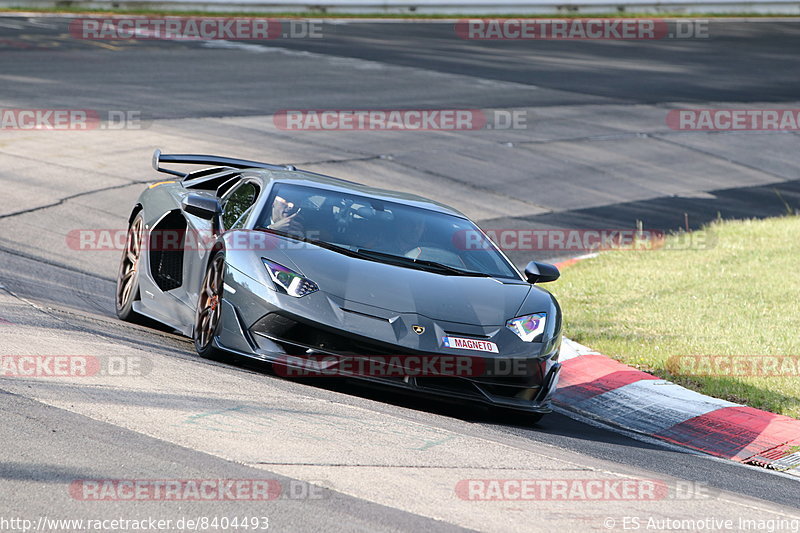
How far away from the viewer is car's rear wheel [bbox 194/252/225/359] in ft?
22.7

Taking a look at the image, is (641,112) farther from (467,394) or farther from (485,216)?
(467,394)

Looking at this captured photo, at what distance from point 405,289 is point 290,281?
67 centimetres

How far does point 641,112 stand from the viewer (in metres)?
23.2

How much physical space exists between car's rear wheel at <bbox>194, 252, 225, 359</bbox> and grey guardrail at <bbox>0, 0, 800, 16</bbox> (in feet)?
85.1

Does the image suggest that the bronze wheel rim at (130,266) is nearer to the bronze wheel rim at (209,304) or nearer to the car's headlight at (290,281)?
the bronze wheel rim at (209,304)

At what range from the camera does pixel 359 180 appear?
15.4 m

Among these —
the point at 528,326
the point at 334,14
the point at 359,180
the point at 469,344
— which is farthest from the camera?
the point at 334,14

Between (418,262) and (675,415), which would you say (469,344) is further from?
(675,415)

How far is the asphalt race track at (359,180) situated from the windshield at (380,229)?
2.99 ft

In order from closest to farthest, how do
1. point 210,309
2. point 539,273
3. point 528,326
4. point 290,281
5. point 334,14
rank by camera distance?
point 290,281 → point 528,326 → point 210,309 → point 539,273 → point 334,14

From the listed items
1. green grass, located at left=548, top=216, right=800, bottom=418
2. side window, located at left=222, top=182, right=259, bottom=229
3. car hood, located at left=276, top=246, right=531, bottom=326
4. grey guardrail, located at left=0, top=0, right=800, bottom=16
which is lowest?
green grass, located at left=548, top=216, right=800, bottom=418

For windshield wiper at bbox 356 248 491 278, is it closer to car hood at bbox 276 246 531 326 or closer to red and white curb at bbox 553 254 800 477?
car hood at bbox 276 246 531 326

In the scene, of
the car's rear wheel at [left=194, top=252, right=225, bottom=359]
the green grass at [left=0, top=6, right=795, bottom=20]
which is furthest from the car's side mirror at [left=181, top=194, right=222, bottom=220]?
the green grass at [left=0, top=6, right=795, bottom=20]

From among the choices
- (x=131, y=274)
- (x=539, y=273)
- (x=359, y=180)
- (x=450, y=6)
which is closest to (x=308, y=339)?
(x=539, y=273)
